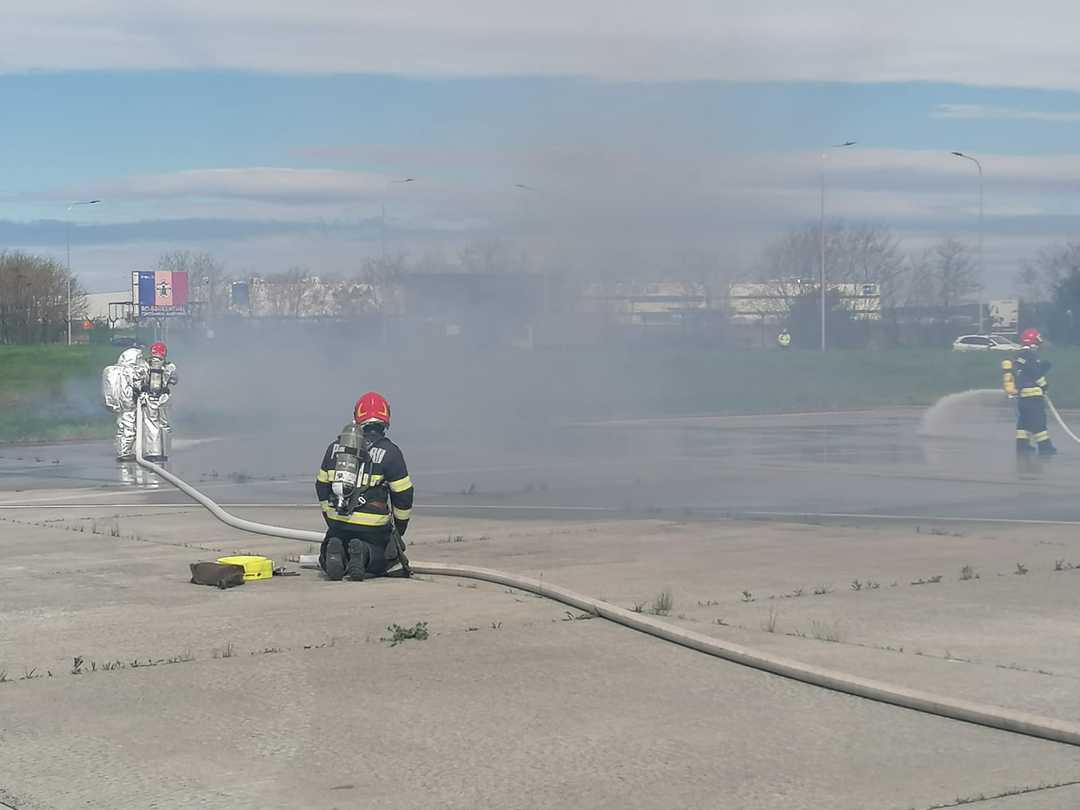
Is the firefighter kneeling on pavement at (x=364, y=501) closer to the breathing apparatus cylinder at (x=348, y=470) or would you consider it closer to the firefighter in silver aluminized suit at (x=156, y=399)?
the breathing apparatus cylinder at (x=348, y=470)

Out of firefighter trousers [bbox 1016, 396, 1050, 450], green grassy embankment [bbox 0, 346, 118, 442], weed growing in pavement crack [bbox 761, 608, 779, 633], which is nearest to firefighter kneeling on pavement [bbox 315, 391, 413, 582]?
weed growing in pavement crack [bbox 761, 608, 779, 633]

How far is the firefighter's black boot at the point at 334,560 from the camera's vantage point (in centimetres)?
1041

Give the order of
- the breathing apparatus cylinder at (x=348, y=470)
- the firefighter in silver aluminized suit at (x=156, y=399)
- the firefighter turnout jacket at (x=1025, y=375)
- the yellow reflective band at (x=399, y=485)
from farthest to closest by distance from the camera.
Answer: the firefighter in silver aluminized suit at (x=156, y=399) → the firefighter turnout jacket at (x=1025, y=375) → the yellow reflective band at (x=399, y=485) → the breathing apparatus cylinder at (x=348, y=470)

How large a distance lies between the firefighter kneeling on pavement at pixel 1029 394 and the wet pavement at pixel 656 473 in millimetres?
468

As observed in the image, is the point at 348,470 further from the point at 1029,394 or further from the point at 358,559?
the point at 1029,394

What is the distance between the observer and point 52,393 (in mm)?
44031

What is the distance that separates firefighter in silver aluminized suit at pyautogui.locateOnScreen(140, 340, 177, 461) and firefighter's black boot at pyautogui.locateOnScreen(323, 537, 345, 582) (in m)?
11.8

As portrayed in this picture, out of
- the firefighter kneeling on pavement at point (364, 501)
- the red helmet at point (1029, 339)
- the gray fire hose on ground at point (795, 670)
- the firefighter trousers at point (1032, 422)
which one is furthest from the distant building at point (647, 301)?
the gray fire hose on ground at point (795, 670)

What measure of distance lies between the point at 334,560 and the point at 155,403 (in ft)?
39.7

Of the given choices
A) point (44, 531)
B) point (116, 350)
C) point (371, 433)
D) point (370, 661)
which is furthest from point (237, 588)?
point (116, 350)

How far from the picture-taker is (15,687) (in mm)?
7141

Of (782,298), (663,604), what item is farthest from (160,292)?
(663,604)

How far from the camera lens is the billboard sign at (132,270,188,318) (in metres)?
55.6

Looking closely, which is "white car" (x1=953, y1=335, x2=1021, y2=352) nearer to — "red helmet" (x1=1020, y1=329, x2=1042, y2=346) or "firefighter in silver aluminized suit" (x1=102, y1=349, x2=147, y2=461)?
"red helmet" (x1=1020, y1=329, x2=1042, y2=346)
